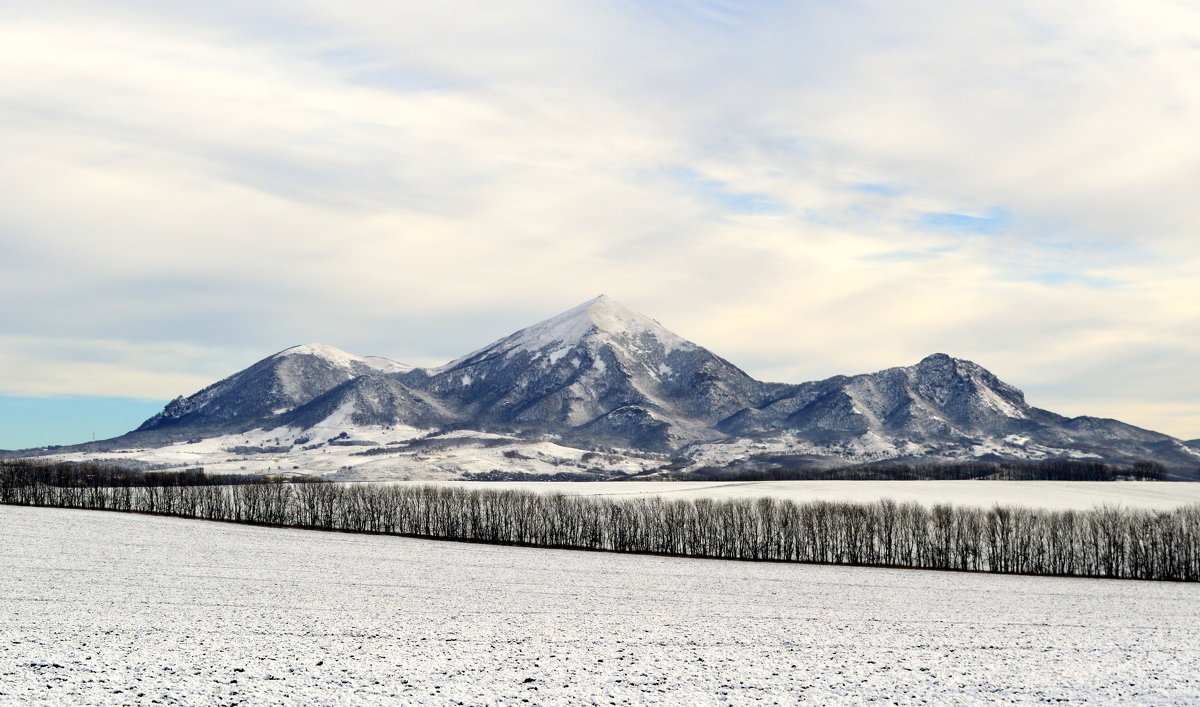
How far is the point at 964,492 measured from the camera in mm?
177750

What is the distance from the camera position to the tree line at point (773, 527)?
89312 mm

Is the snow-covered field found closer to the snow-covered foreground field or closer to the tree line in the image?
the tree line

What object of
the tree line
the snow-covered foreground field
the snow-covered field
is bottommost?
the snow-covered foreground field

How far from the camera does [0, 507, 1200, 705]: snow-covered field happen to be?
1133 inches

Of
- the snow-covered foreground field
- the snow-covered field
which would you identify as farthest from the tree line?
the snow-covered foreground field

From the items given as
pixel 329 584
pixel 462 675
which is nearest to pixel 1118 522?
pixel 329 584

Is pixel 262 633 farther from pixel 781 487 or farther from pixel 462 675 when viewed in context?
pixel 781 487

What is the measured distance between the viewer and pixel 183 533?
294ft

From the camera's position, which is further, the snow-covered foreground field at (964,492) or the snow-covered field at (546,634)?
the snow-covered foreground field at (964,492)

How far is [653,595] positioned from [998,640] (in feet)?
69.0

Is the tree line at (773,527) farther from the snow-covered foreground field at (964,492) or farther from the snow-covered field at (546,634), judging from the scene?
the snow-covered foreground field at (964,492)

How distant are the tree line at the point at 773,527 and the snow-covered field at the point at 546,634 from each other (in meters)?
18.6

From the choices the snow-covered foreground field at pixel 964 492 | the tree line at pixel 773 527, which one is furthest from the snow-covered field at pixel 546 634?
the snow-covered foreground field at pixel 964 492

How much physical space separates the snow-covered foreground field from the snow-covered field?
282 ft
